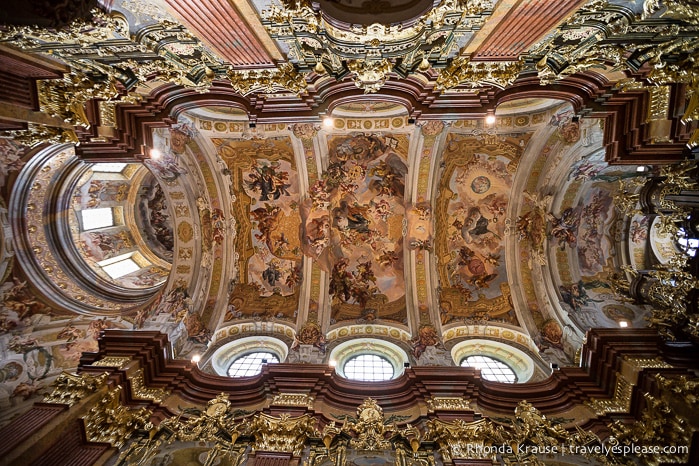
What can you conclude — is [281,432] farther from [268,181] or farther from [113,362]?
[268,181]

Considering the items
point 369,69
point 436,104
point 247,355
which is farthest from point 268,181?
point 369,69

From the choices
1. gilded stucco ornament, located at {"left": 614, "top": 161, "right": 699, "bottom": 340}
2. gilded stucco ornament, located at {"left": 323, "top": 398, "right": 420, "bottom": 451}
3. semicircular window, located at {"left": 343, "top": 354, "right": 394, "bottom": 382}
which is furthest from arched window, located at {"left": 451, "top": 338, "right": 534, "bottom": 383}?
gilded stucco ornament, located at {"left": 323, "top": 398, "right": 420, "bottom": 451}

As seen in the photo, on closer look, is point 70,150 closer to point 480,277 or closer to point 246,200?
point 246,200

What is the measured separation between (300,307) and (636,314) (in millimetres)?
10193

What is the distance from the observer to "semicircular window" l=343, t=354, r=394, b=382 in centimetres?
1039

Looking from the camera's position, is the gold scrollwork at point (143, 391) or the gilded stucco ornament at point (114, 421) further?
the gold scrollwork at point (143, 391)

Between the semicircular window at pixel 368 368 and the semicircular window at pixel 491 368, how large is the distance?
241 cm

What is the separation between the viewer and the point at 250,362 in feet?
36.4

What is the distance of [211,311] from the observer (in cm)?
1177

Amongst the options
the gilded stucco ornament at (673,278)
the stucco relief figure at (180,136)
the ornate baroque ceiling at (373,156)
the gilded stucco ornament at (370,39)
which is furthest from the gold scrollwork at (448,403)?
Result: the stucco relief figure at (180,136)

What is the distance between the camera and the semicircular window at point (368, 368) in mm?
10391

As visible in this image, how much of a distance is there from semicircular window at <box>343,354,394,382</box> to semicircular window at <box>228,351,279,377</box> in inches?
92.4

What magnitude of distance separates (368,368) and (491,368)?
12.5 feet

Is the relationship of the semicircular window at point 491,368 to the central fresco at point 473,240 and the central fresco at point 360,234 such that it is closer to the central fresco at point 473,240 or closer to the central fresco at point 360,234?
the central fresco at point 473,240
